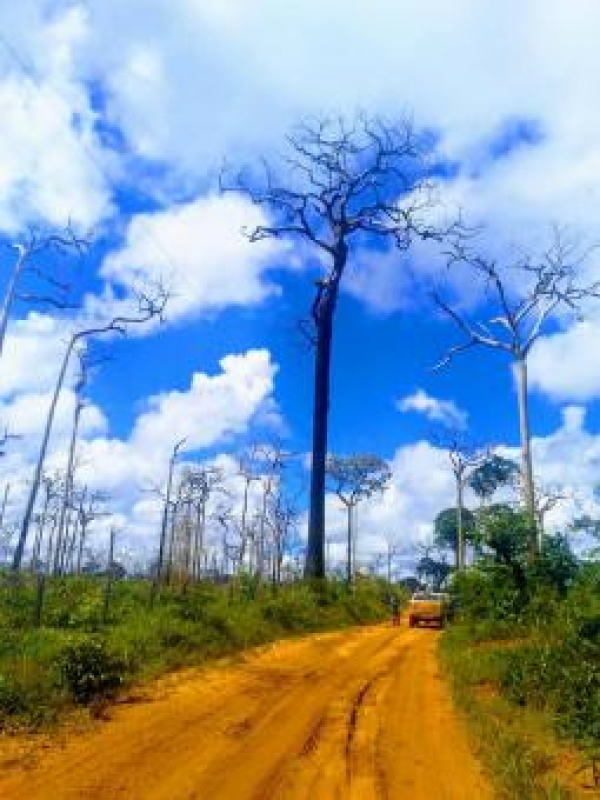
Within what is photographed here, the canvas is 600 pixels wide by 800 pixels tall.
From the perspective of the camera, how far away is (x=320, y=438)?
98.4ft

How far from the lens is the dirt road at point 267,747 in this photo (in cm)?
748

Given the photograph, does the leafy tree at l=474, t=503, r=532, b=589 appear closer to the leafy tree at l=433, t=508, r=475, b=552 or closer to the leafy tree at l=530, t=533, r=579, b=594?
the leafy tree at l=530, t=533, r=579, b=594

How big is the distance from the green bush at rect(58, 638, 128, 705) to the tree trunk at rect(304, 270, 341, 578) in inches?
679

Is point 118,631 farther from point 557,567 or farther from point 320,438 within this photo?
point 320,438

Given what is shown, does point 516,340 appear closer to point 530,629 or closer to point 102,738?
point 530,629

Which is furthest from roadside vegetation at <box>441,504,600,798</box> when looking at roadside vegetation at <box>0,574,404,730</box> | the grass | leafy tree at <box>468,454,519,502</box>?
leafy tree at <box>468,454,519,502</box>

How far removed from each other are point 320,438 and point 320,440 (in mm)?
76

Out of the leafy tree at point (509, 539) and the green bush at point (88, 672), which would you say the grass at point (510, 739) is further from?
the green bush at point (88, 672)

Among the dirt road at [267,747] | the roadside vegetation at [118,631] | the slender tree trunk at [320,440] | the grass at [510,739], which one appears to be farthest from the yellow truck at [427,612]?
the dirt road at [267,747]

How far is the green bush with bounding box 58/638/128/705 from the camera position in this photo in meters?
11.3

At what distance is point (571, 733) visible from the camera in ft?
31.8

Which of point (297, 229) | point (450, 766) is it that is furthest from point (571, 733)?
point (297, 229)

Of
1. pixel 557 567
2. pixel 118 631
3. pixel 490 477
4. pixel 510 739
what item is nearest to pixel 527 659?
pixel 510 739

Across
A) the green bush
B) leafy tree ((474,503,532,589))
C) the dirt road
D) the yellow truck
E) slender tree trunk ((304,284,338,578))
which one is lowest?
the dirt road
